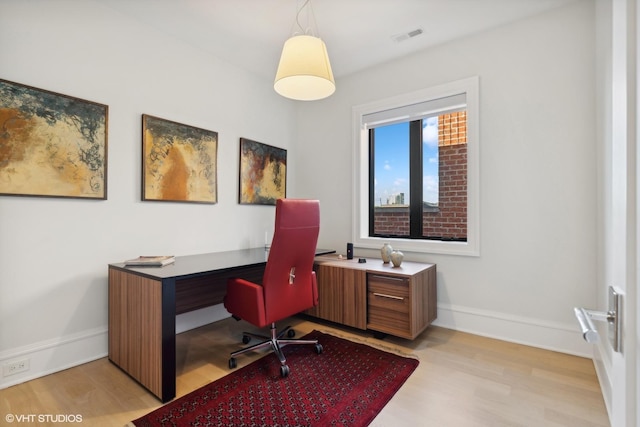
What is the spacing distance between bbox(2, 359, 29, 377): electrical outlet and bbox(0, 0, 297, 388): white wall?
1.1 inches

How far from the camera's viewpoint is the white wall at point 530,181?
7.81ft

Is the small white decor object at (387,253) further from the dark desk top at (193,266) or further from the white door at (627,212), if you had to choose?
the white door at (627,212)

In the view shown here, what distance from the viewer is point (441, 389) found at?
1935 millimetres

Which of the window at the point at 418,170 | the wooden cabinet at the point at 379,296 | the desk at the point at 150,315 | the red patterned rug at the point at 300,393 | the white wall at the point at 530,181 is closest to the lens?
the red patterned rug at the point at 300,393

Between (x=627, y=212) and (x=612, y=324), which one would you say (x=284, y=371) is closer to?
(x=612, y=324)

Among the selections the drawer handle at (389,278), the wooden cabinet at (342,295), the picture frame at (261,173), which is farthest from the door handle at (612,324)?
the picture frame at (261,173)

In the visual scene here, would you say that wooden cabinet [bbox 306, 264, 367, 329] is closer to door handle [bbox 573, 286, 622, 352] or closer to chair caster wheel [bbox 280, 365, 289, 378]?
chair caster wheel [bbox 280, 365, 289, 378]

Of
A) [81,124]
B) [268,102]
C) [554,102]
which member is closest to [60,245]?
[81,124]

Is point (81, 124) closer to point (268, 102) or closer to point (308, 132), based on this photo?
point (268, 102)

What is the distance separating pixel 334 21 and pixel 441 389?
300 cm

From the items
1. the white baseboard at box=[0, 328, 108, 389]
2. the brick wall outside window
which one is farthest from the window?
the white baseboard at box=[0, 328, 108, 389]

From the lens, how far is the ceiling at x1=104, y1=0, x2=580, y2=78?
7.94 feet

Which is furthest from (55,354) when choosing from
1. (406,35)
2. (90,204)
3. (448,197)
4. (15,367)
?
(448,197)

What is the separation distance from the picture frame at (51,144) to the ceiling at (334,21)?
933mm
